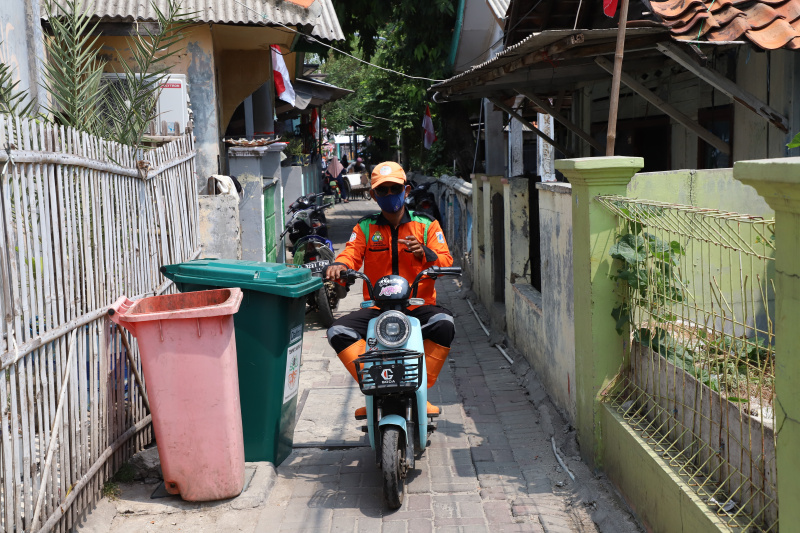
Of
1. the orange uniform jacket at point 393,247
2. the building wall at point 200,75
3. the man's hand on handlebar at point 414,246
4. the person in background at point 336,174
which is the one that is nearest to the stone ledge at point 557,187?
the orange uniform jacket at point 393,247

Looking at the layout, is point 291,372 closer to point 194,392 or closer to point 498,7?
point 194,392

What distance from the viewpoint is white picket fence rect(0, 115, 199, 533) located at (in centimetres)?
333

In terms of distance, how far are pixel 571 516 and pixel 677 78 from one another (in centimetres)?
631

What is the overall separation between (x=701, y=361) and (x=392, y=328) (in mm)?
1697

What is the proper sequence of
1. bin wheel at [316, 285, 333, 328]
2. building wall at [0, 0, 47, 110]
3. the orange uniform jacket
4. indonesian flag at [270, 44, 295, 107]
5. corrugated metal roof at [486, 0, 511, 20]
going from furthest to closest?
corrugated metal roof at [486, 0, 511, 20] → indonesian flag at [270, 44, 295, 107] → bin wheel at [316, 285, 333, 328] → building wall at [0, 0, 47, 110] → the orange uniform jacket

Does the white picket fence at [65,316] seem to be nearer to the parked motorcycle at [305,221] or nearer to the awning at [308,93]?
the parked motorcycle at [305,221]

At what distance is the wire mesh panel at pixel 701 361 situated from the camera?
2994 millimetres

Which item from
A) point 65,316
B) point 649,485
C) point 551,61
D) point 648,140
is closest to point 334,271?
point 65,316

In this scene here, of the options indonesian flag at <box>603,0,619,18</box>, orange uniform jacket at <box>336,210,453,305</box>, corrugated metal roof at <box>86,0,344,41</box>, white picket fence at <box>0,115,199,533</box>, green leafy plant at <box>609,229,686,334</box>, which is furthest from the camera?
corrugated metal roof at <box>86,0,344,41</box>

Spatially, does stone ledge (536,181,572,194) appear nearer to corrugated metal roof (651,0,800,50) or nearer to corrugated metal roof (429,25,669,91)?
corrugated metal roof (429,25,669,91)

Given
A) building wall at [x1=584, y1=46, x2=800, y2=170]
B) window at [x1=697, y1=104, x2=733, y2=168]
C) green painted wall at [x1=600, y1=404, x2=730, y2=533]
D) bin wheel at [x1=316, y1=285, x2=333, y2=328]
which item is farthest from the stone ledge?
bin wheel at [x1=316, y1=285, x2=333, y2=328]

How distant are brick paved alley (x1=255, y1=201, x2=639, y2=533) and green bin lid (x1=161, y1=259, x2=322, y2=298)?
122 centimetres

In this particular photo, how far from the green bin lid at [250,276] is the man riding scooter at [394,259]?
0.66ft

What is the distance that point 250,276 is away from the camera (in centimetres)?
462
